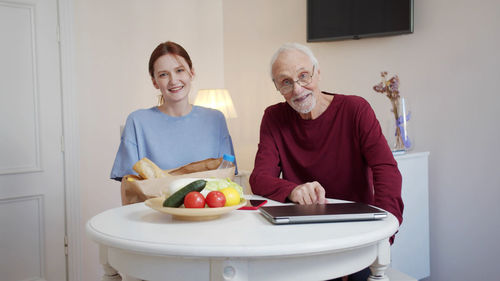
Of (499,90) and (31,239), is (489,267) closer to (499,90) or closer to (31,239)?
(499,90)

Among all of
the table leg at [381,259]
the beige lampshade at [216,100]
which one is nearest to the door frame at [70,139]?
the beige lampshade at [216,100]

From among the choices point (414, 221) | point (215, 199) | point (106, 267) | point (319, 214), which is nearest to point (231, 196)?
point (215, 199)

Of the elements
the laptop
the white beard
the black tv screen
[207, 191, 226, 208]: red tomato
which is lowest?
the laptop

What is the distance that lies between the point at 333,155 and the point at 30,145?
6.81 feet

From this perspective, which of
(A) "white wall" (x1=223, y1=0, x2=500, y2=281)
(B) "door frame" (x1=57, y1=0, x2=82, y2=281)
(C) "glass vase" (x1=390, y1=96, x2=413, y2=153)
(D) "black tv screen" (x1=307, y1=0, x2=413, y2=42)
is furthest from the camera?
(B) "door frame" (x1=57, y1=0, x2=82, y2=281)

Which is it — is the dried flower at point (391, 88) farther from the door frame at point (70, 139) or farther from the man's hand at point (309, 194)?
the door frame at point (70, 139)

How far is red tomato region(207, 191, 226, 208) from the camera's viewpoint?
1.26 m

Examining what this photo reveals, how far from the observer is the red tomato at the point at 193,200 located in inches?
48.9

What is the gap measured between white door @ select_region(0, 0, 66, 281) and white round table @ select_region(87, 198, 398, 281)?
194cm

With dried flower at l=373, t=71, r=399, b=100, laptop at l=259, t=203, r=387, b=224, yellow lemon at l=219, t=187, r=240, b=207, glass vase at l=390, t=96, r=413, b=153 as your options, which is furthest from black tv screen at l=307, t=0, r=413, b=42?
yellow lemon at l=219, t=187, r=240, b=207

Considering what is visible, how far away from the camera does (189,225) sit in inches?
49.0

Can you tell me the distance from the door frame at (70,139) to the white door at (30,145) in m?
0.04

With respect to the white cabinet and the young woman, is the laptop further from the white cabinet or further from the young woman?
the white cabinet

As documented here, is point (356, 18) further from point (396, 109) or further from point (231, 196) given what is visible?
point (231, 196)
